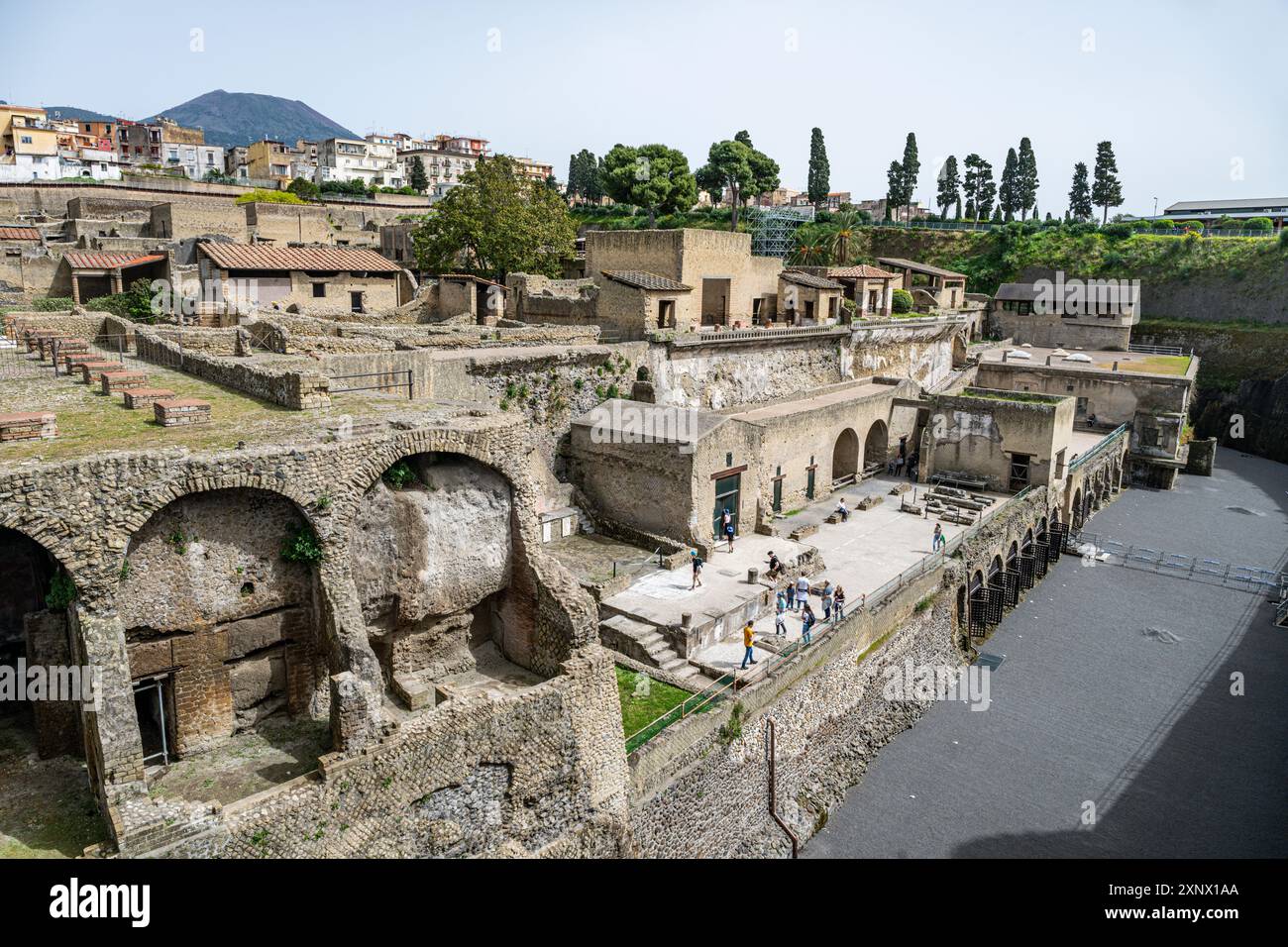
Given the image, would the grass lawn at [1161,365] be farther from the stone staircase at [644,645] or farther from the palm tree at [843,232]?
the stone staircase at [644,645]

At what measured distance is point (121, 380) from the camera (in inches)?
712

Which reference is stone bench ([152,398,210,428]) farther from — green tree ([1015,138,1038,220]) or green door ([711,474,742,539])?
green tree ([1015,138,1038,220])

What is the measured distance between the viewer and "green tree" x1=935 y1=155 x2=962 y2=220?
319 ft

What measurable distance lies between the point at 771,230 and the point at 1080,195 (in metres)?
39.9

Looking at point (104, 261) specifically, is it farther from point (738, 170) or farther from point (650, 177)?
point (738, 170)

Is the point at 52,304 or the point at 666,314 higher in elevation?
the point at 52,304

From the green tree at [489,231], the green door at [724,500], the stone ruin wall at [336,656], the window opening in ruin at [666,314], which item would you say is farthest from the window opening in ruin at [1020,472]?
the stone ruin wall at [336,656]

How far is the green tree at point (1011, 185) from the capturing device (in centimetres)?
9219

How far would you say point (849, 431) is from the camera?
38.6 metres

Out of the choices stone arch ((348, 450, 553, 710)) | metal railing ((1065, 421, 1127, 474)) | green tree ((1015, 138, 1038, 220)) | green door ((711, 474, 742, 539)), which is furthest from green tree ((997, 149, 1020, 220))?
stone arch ((348, 450, 553, 710))

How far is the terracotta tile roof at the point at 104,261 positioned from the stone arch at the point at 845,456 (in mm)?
29883

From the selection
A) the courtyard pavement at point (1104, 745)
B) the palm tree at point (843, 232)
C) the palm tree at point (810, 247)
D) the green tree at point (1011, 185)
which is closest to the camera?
the courtyard pavement at point (1104, 745)

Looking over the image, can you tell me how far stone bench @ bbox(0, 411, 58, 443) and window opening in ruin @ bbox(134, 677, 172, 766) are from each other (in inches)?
169

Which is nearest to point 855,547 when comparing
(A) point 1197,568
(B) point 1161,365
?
(A) point 1197,568
